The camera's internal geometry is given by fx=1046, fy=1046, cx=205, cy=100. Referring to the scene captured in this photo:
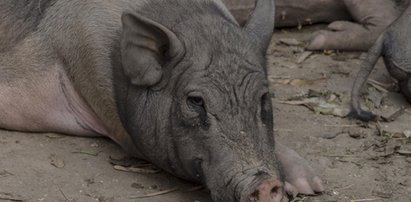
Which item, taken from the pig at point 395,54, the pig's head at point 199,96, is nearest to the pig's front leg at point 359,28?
the pig at point 395,54

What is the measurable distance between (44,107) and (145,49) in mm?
1014

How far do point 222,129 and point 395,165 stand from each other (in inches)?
51.0

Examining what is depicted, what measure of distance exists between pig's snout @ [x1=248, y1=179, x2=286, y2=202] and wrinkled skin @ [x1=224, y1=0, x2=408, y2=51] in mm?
2898

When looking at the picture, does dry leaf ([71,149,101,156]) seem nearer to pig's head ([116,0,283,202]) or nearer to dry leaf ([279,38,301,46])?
pig's head ([116,0,283,202])

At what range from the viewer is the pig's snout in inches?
173

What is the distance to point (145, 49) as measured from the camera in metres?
4.91

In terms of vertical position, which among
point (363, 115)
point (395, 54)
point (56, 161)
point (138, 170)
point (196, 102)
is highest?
point (196, 102)

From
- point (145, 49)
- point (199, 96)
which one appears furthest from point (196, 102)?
point (145, 49)

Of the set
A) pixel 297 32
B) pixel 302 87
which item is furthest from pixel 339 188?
pixel 297 32

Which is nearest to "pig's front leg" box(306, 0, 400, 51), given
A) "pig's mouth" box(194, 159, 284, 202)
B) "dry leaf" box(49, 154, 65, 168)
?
"dry leaf" box(49, 154, 65, 168)

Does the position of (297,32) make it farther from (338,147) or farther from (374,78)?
(338,147)

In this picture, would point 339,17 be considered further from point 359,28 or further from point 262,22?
point 262,22

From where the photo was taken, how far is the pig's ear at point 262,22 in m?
5.17

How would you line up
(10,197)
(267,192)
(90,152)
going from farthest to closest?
(90,152) → (10,197) → (267,192)
